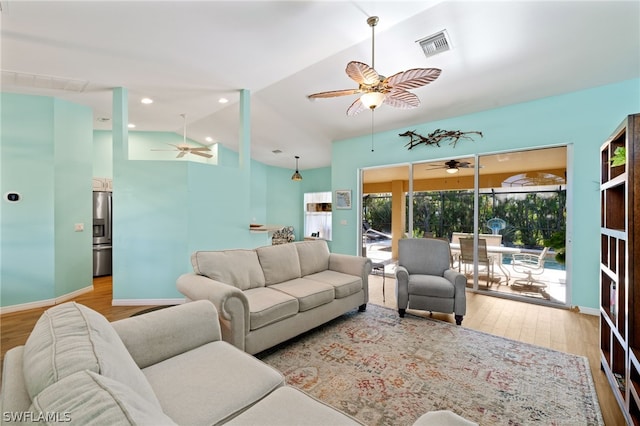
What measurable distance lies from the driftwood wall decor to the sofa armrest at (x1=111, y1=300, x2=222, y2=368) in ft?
14.8

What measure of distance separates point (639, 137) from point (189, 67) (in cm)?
417

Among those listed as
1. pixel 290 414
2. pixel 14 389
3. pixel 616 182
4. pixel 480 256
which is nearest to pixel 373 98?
pixel 616 182

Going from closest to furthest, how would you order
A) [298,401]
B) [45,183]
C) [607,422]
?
[298,401] → [607,422] → [45,183]

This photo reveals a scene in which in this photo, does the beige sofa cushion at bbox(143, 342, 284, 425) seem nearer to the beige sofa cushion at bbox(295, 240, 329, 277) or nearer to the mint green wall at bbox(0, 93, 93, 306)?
the beige sofa cushion at bbox(295, 240, 329, 277)

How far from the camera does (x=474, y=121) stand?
4363 mm

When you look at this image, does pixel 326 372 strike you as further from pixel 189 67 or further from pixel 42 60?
pixel 42 60

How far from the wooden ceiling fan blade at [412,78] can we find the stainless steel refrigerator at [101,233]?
5.69 m

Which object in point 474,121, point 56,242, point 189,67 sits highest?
point 189,67

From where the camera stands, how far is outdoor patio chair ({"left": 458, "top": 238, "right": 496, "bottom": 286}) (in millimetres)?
4332

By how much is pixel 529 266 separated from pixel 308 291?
3570mm

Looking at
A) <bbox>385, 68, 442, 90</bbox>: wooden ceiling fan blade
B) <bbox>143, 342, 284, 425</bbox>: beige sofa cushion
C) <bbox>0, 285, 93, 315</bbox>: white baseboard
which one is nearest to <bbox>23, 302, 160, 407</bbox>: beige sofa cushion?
<bbox>143, 342, 284, 425</bbox>: beige sofa cushion

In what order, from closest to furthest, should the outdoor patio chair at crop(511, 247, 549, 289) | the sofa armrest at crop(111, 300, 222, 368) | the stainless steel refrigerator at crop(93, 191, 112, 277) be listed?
1. the sofa armrest at crop(111, 300, 222, 368)
2. the outdoor patio chair at crop(511, 247, 549, 289)
3. the stainless steel refrigerator at crop(93, 191, 112, 277)

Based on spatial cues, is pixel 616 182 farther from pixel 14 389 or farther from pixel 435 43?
pixel 14 389

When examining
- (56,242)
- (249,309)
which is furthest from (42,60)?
(249,309)
